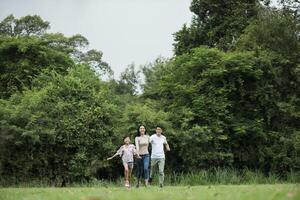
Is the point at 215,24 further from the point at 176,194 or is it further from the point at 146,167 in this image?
the point at 176,194

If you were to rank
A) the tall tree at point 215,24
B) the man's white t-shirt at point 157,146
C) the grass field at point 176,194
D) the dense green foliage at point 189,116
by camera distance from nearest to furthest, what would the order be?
the grass field at point 176,194
the man's white t-shirt at point 157,146
the dense green foliage at point 189,116
the tall tree at point 215,24

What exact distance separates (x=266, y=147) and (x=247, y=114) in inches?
84.7

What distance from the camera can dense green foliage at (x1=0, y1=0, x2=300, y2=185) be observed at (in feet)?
86.3

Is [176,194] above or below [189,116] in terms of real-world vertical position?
below

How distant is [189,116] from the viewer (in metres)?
28.3

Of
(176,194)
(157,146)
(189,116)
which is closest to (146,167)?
(157,146)

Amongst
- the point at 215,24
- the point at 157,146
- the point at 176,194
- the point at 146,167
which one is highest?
the point at 215,24

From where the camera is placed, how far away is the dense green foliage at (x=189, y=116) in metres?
26.3

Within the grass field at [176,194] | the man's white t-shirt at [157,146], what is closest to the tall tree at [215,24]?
the man's white t-shirt at [157,146]

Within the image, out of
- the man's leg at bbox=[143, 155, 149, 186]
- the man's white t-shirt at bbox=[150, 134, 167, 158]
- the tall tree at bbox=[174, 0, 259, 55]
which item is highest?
the tall tree at bbox=[174, 0, 259, 55]

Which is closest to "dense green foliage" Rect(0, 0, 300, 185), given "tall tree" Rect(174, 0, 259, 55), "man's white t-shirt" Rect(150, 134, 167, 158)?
"man's white t-shirt" Rect(150, 134, 167, 158)

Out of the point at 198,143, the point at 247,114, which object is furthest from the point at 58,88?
the point at 247,114

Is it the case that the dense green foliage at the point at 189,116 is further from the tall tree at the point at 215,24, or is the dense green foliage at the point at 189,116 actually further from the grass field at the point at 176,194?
the grass field at the point at 176,194

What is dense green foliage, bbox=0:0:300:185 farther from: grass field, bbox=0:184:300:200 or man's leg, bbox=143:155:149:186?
grass field, bbox=0:184:300:200
